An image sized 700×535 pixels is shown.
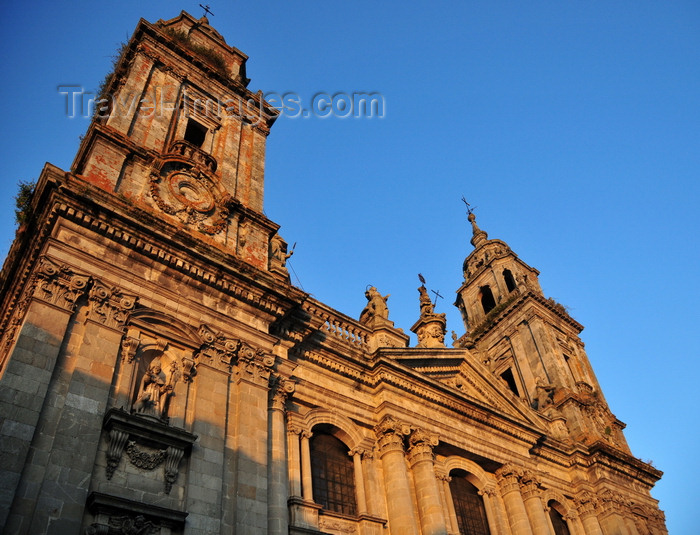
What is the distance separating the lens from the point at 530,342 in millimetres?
31000

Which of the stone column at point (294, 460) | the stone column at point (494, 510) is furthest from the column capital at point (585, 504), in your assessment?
the stone column at point (294, 460)

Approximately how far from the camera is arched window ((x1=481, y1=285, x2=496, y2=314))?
123 feet

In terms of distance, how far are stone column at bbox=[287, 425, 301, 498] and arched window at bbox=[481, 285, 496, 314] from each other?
24.9m

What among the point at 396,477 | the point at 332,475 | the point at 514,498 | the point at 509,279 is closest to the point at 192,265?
the point at 332,475

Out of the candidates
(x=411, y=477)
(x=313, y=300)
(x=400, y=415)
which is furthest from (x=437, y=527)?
(x=313, y=300)

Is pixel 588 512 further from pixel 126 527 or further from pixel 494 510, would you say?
pixel 126 527

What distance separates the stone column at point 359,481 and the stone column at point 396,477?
686 millimetres

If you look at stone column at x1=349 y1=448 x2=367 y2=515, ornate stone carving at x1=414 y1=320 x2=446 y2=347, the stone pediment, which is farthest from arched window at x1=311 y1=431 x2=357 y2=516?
ornate stone carving at x1=414 y1=320 x2=446 y2=347

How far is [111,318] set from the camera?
39.1ft

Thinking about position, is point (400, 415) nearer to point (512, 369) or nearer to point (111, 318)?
point (111, 318)

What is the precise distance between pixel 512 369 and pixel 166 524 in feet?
80.7

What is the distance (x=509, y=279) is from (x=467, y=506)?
2039 cm

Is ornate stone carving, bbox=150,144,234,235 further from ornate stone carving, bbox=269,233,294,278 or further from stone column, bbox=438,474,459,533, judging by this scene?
stone column, bbox=438,474,459,533

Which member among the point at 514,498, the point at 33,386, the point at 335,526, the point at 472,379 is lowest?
the point at 335,526
